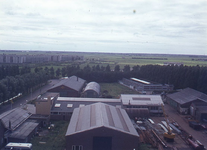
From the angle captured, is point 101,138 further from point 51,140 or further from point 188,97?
point 188,97

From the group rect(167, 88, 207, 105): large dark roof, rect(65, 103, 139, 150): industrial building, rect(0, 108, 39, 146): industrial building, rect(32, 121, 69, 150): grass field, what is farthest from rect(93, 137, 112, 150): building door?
rect(167, 88, 207, 105): large dark roof

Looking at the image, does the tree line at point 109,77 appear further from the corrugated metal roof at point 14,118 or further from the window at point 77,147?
the window at point 77,147

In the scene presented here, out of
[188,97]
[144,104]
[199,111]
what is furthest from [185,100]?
[144,104]

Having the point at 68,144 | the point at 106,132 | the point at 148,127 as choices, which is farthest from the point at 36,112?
the point at 148,127

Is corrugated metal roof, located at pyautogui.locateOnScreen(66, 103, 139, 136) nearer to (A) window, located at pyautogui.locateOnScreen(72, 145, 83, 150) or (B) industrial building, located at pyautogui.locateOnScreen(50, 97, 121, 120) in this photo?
(A) window, located at pyautogui.locateOnScreen(72, 145, 83, 150)

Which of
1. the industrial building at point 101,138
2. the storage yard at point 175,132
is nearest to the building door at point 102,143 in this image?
the industrial building at point 101,138

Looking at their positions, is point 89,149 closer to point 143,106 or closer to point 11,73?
point 143,106

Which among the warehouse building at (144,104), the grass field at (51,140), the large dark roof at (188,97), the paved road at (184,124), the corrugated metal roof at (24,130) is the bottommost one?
the paved road at (184,124)
